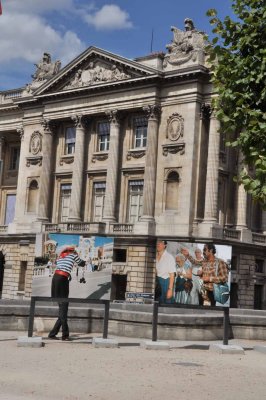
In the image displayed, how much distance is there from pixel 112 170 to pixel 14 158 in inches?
600

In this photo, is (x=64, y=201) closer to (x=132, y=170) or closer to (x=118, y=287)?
(x=132, y=170)

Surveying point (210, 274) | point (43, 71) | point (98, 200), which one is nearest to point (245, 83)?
point (210, 274)

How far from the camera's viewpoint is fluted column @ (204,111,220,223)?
144 feet

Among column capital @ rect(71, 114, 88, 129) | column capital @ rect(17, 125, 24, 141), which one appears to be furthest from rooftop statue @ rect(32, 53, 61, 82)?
column capital @ rect(71, 114, 88, 129)

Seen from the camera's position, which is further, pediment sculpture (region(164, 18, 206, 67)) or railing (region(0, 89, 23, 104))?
railing (region(0, 89, 23, 104))

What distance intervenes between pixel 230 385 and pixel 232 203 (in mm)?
36125

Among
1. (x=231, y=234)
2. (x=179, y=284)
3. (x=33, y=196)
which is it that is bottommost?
(x=179, y=284)

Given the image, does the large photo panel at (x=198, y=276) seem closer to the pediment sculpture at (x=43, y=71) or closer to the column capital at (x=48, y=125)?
the column capital at (x=48, y=125)

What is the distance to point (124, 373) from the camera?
472 inches

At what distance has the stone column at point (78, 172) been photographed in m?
49.6

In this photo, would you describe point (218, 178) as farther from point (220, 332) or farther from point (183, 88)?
point (220, 332)

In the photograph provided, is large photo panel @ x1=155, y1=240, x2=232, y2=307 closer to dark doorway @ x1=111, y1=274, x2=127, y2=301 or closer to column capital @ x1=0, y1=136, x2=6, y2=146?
dark doorway @ x1=111, y1=274, x2=127, y2=301

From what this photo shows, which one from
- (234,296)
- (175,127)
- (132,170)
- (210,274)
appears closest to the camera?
(210,274)

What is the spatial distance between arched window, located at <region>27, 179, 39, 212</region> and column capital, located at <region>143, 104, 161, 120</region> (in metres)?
12.5
